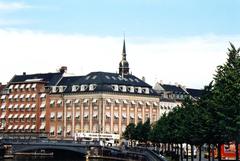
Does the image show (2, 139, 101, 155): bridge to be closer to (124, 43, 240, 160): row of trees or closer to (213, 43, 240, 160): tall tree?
(124, 43, 240, 160): row of trees

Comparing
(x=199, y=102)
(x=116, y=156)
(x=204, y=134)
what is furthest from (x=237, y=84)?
(x=116, y=156)

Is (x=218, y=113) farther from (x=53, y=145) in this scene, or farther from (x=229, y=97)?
(x=53, y=145)

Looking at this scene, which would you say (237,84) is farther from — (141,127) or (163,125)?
(141,127)

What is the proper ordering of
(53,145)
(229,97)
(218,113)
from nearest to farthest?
(229,97)
(218,113)
(53,145)

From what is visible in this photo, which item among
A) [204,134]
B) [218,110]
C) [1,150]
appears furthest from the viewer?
[1,150]

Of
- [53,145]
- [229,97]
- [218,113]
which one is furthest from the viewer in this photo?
[53,145]

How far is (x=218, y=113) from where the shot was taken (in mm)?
82438

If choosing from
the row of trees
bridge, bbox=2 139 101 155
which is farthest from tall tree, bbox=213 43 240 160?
bridge, bbox=2 139 101 155

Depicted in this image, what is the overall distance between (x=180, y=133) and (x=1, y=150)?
7050cm

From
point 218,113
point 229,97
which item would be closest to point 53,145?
point 218,113

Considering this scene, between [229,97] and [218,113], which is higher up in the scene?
[229,97]

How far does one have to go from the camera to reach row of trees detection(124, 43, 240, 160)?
80.4 meters

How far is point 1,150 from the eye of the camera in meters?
174

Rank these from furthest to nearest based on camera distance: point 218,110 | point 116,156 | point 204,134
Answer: point 116,156, point 204,134, point 218,110
